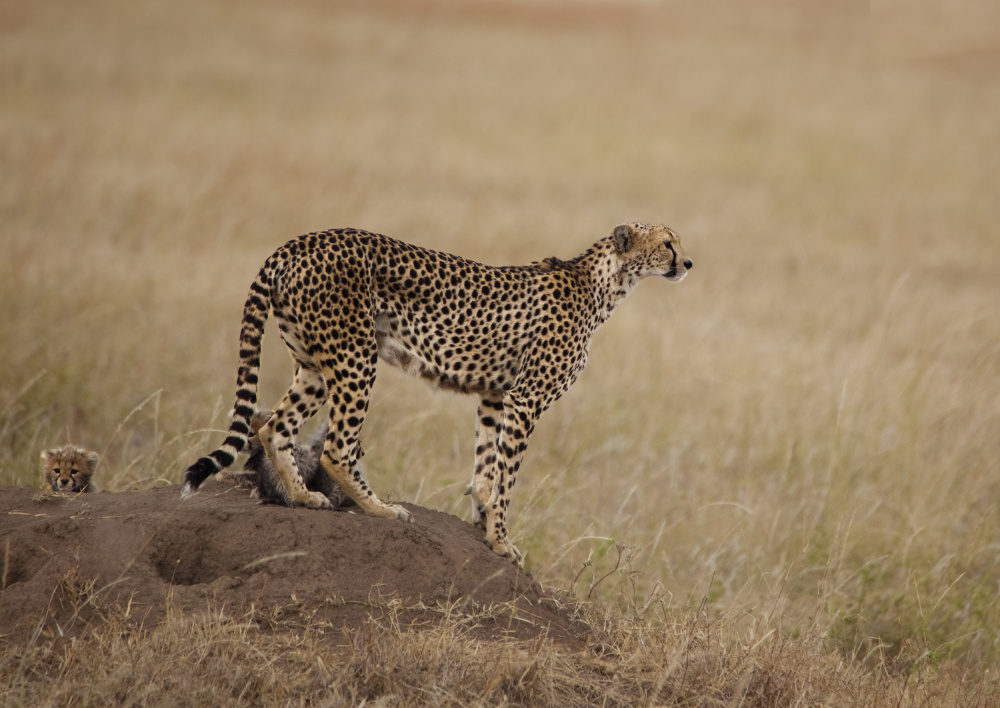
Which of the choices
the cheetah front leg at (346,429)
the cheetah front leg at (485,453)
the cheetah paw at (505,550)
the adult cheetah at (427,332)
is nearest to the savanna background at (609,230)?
the cheetah paw at (505,550)

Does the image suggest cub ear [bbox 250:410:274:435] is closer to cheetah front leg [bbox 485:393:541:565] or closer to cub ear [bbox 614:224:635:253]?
cheetah front leg [bbox 485:393:541:565]

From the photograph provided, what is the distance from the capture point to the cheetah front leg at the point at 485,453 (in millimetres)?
4781

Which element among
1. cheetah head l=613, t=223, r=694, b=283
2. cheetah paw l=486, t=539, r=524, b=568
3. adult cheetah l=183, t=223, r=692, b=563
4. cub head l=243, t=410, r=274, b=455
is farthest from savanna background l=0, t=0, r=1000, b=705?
cheetah head l=613, t=223, r=694, b=283

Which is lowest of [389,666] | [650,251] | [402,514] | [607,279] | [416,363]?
[389,666]

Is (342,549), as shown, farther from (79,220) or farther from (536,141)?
(536,141)

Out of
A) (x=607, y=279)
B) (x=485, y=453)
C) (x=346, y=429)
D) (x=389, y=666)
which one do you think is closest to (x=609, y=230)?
(x=607, y=279)

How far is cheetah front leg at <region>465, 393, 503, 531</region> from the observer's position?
15.7ft

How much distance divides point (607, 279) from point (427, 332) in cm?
95

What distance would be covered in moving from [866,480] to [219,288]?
629 centimetres

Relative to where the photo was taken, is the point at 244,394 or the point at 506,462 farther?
the point at 506,462

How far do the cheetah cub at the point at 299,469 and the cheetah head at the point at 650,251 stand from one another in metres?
1.60

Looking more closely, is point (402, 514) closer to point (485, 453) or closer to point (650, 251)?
point (485, 453)

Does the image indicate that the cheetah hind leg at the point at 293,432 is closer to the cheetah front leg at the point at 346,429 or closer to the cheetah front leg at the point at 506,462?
the cheetah front leg at the point at 346,429

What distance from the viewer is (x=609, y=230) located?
1436cm
